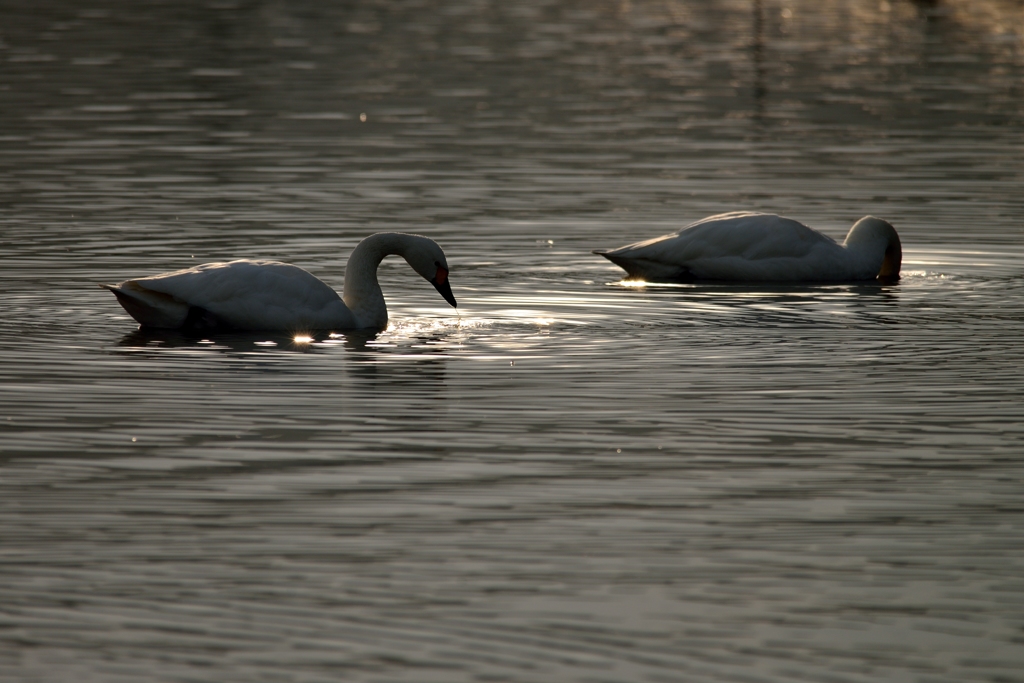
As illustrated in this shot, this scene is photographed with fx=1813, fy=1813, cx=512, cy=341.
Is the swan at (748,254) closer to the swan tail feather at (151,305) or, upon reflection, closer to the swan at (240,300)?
the swan at (240,300)

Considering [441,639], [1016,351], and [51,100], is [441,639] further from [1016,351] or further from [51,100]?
[51,100]

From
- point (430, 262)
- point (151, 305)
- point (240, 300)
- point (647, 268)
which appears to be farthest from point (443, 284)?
point (647, 268)

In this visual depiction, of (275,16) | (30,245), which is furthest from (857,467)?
(275,16)

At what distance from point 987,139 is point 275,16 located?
34129 mm

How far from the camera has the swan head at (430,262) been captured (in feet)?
46.0

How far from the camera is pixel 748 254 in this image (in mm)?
16547

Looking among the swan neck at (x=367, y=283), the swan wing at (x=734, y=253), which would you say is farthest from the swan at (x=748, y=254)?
the swan neck at (x=367, y=283)

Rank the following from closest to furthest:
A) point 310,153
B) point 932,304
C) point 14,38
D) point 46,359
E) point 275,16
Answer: point 46,359 → point 932,304 → point 310,153 → point 14,38 → point 275,16

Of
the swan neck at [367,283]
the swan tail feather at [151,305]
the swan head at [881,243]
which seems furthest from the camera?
the swan head at [881,243]

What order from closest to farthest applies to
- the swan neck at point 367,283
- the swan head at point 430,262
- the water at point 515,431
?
the water at point 515,431
the swan neck at point 367,283
the swan head at point 430,262

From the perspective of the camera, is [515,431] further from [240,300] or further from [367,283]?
[367,283]

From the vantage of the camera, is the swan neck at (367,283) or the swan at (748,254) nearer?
the swan neck at (367,283)

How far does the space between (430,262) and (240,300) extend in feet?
5.37

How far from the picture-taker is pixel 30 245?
17734 millimetres
